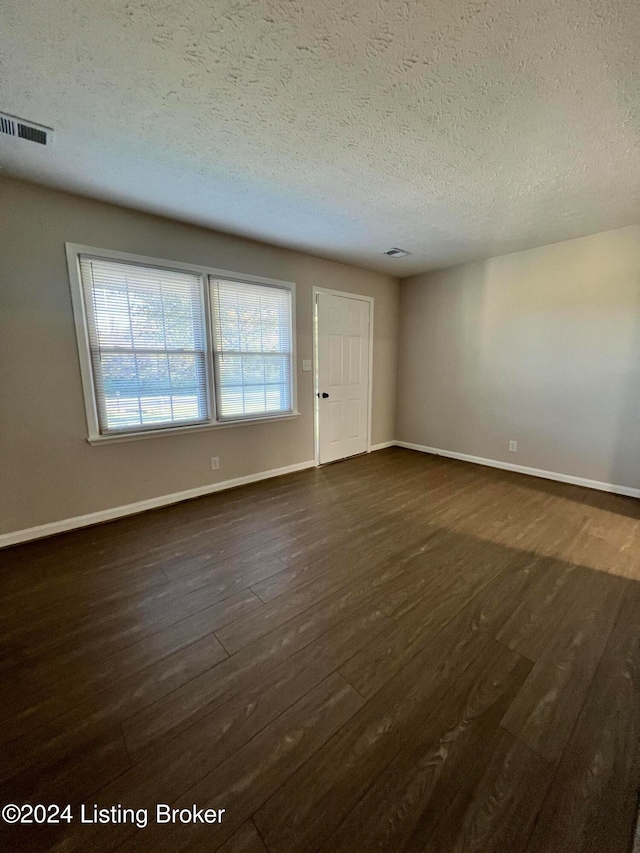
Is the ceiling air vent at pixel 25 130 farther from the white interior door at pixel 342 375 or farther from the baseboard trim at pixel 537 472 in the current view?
the baseboard trim at pixel 537 472

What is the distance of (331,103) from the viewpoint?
158cm

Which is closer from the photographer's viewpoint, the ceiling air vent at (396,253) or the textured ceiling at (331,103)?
the textured ceiling at (331,103)

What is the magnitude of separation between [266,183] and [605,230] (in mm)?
3241

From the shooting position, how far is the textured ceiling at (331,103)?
47.4 inches

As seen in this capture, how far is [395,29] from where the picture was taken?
123 centimetres

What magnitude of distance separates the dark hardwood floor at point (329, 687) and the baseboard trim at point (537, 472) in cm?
94

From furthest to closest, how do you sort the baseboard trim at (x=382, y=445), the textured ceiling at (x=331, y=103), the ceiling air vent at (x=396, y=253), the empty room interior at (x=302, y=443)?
the baseboard trim at (x=382, y=445), the ceiling air vent at (x=396, y=253), the textured ceiling at (x=331, y=103), the empty room interior at (x=302, y=443)

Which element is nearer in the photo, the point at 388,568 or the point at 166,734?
the point at 166,734

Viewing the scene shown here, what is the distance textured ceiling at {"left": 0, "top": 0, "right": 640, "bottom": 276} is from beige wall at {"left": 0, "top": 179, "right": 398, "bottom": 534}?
23 cm

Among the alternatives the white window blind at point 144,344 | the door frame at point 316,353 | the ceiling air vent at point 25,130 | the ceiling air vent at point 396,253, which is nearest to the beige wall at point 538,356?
the door frame at point 316,353

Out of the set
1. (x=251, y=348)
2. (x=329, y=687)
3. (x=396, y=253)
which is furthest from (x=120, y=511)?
(x=396, y=253)

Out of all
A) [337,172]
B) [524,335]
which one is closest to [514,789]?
[337,172]

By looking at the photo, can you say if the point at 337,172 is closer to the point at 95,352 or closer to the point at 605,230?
the point at 95,352

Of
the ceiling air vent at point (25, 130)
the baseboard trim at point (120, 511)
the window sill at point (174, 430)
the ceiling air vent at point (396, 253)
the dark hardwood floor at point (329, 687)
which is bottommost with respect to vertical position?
the dark hardwood floor at point (329, 687)
